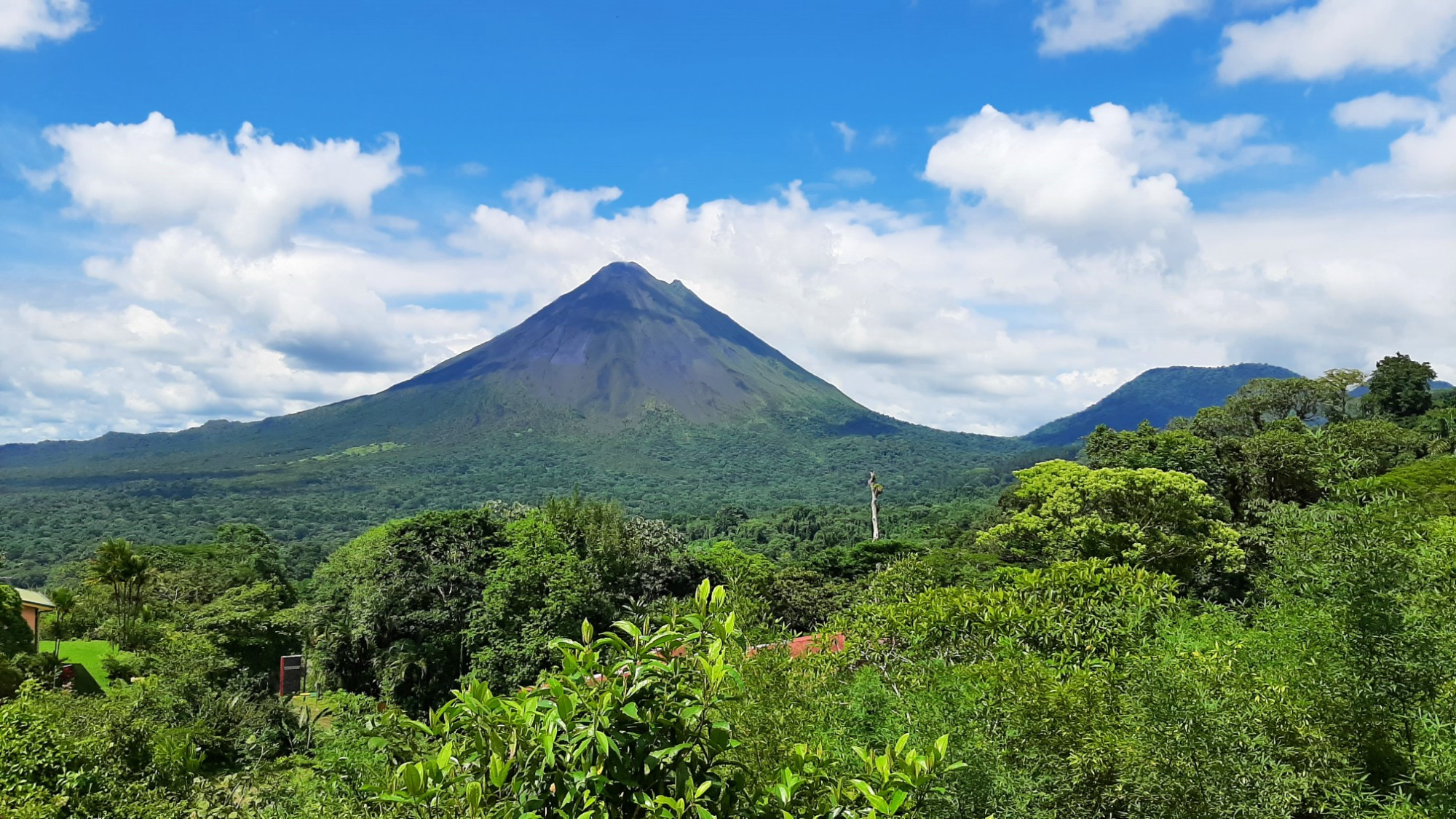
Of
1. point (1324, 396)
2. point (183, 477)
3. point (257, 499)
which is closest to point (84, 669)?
point (1324, 396)

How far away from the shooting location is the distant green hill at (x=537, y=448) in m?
88.6

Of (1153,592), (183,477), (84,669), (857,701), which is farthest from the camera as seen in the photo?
(183,477)

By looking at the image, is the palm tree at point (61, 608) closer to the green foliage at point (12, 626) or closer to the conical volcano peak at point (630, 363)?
the green foliage at point (12, 626)

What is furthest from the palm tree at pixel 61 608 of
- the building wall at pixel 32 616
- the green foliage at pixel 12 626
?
the green foliage at pixel 12 626

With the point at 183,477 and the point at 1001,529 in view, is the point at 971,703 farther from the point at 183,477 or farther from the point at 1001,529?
the point at 183,477

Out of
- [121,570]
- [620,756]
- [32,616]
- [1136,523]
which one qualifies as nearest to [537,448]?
[32,616]

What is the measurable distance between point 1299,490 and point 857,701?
2239 cm

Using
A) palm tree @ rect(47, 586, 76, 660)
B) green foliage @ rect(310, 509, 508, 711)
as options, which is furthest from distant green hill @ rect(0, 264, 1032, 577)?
green foliage @ rect(310, 509, 508, 711)

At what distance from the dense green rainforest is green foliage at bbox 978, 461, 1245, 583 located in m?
0.09

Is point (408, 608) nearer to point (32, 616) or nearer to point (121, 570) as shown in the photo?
point (121, 570)

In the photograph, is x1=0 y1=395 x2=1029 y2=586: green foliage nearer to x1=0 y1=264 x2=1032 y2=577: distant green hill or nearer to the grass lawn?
x1=0 y1=264 x2=1032 y2=577: distant green hill

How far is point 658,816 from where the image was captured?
1.84 meters

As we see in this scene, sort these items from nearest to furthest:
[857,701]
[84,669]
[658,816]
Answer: [658,816]
[857,701]
[84,669]

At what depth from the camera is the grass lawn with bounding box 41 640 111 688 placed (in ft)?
70.4
